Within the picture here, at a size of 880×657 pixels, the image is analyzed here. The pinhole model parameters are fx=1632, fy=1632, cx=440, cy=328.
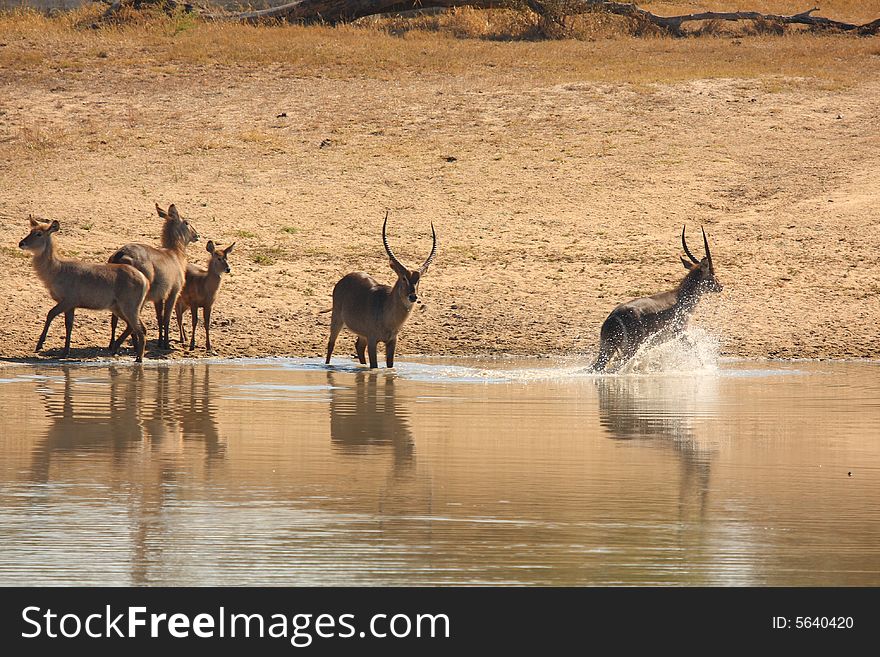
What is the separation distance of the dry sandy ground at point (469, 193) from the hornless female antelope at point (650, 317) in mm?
1195

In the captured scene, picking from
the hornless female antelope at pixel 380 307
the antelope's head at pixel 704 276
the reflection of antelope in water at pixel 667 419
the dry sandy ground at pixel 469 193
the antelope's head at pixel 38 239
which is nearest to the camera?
the reflection of antelope in water at pixel 667 419

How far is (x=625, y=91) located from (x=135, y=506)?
19.1 metres

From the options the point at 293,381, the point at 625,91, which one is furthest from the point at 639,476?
the point at 625,91

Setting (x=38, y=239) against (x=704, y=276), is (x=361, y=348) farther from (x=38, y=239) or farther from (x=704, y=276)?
(x=704, y=276)

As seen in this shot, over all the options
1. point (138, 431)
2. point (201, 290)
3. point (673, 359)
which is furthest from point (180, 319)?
point (138, 431)

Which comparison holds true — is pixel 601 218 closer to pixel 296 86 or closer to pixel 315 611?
pixel 296 86

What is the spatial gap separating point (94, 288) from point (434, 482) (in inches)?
251

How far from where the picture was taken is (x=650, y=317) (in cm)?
1333

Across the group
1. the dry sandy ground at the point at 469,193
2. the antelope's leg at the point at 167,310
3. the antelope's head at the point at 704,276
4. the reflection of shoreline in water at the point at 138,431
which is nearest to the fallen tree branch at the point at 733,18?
the dry sandy ground at the point at 469,193

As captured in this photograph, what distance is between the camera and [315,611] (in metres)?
5.28

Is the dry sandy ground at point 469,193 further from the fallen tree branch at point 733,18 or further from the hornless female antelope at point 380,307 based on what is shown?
the fallen tree branch at point 733,18

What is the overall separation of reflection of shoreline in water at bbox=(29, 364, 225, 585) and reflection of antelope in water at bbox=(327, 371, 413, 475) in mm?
736

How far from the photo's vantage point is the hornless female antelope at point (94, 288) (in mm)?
13320

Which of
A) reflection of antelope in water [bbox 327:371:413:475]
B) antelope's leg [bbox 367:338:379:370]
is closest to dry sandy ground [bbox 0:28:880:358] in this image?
antelope's leg [bbox 367:338:379:370]
